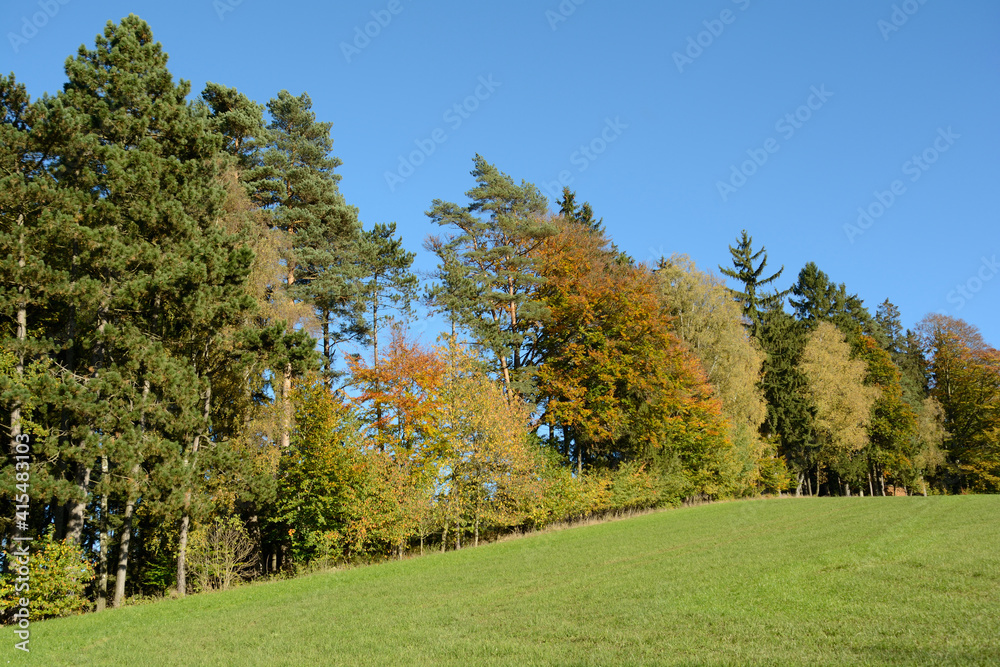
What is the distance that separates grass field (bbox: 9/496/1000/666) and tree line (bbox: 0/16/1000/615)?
3.70m

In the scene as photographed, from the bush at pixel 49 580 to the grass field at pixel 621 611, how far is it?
40.1 inches

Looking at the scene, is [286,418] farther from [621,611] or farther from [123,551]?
[621,611]

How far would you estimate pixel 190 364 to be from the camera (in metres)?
18.6

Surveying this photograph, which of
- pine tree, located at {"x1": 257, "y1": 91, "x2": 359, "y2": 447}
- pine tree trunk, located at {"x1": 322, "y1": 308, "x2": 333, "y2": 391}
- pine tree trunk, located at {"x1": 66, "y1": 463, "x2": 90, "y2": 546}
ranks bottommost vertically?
pine tree trunk, located at {"x1": 66, "y1": 463, "x2": 90, "y2": 546}

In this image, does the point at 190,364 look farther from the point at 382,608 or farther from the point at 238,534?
the point at 382,608

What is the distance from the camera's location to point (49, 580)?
15.0 meters

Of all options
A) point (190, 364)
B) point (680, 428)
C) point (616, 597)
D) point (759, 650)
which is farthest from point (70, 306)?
point (680, 428)

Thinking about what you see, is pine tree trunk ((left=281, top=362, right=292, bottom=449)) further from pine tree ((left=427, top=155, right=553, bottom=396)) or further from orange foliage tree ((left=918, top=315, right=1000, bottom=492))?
orange foliage tree ((left=918, top=315, right=1000, bottom=492))

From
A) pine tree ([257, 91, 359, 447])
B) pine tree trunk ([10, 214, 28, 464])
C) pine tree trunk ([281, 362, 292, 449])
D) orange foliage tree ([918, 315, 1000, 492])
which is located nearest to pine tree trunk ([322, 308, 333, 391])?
pine tree ([257, 91, 359, 447])

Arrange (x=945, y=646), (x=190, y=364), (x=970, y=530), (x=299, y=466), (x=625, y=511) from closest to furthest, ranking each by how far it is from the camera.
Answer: (x=945, y=646) → (x=970, y=530) → (x=190, y=364) → (x=299, y=466) → (x=625, y=511)

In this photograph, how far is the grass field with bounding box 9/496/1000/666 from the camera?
8.05 metres

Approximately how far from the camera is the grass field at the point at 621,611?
8.05 m

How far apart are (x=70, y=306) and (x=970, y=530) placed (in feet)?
84.7

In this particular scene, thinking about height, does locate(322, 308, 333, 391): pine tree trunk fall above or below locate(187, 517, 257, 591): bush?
above
